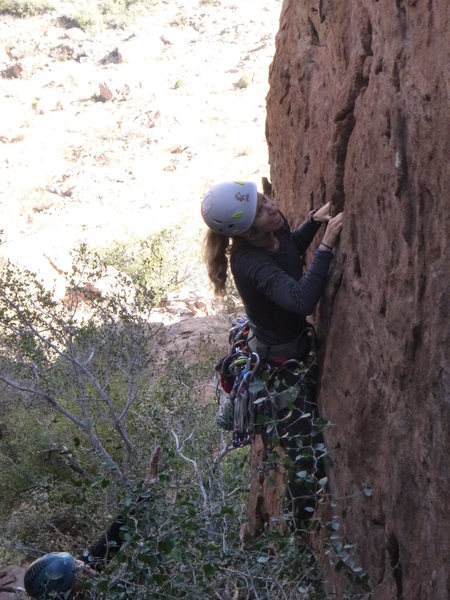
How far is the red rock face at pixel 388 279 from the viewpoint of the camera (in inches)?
99.9

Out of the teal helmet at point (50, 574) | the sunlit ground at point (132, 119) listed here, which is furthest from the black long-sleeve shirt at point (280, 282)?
the sunlit ground at point (132, 119)

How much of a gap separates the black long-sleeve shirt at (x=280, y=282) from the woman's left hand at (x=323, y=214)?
9cm

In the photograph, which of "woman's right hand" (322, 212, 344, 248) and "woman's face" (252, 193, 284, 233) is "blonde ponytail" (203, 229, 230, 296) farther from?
"woman's right hand" (322, 212, 344, 248)

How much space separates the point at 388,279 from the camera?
291 cm

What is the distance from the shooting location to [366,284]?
10.2 ft

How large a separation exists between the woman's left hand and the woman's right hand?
5.5 inches

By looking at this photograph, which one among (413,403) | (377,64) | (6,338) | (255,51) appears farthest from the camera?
(255,51)

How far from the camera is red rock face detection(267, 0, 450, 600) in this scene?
99.9 inches

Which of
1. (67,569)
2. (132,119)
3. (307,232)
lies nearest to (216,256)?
(307,232)

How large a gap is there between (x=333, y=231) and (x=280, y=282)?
289mm

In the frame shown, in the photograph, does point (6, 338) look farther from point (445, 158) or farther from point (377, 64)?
point (445, 158)

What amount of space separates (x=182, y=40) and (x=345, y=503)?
28.6 metres

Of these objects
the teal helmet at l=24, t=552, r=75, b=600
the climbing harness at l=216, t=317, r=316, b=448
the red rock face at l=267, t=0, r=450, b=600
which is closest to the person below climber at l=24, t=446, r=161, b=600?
the teal helmet at l=24, t=552, r=75, b=600

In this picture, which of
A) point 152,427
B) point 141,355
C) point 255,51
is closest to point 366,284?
point 152,427
